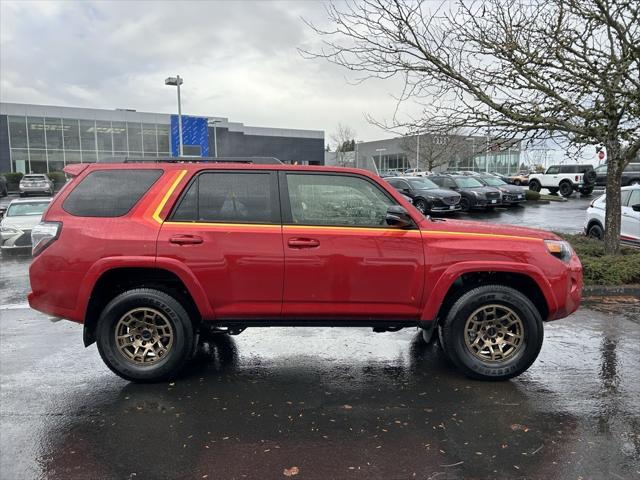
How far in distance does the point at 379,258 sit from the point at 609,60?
22.0ft

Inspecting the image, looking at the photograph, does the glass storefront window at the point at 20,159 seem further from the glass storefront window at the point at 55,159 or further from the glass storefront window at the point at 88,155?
the glass storefront window at the point at 88,155

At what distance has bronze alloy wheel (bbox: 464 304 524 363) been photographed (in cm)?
436

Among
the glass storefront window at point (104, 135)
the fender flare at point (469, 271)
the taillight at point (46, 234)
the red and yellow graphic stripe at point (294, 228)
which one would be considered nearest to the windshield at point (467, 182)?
Answer: the fender flare at point (469, 271)

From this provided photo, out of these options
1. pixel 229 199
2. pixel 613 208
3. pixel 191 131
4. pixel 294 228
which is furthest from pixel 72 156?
pixel 294 228

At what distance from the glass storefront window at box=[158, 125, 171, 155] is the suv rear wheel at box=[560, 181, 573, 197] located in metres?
38.9

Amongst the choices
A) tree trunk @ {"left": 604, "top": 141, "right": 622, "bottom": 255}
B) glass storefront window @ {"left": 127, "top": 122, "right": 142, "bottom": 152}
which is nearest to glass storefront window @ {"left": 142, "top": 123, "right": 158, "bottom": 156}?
glass storefront window @ {"left": 127, "top": 122, "right": 142, "bottom": 152}

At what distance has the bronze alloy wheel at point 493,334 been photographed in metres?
4.36

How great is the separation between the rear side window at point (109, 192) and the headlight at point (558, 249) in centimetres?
344

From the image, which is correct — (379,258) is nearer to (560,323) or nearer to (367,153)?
(560,323)

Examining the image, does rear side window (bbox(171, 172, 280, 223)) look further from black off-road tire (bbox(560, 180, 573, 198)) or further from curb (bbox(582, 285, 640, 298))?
black off-road tire (bbox(560, 180, 573, 198))

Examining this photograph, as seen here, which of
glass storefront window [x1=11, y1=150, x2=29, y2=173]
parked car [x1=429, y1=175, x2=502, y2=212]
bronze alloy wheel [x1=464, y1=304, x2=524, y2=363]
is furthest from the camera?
glass storefront window [x1=11, y1=150, x2=29, y2=173]

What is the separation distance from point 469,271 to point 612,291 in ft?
15.8

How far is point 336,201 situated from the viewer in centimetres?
438

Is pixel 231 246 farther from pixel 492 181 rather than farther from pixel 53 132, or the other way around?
pixel 53 132
